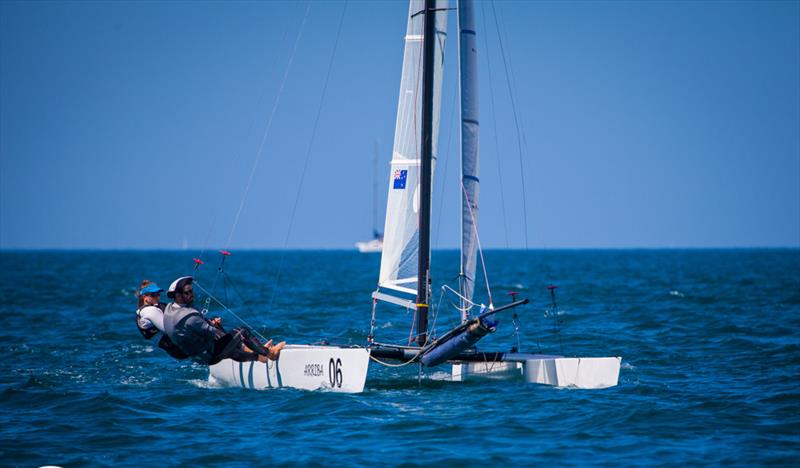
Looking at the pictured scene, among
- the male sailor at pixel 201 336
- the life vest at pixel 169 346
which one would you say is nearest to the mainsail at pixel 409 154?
the male sailor at pixel 201 336

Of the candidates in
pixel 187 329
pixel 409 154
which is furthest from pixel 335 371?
pixel 409 154

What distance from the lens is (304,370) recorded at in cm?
1326

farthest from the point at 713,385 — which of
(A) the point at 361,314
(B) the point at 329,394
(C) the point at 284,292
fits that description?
(C) the point at 284,292

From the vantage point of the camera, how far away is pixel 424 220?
1430 centimetres

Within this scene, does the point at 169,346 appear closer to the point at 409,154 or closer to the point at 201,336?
the point at 201,336

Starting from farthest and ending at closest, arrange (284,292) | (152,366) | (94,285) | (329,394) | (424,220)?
(94,285)
(284,292)
(152,366)
(424,220)
(329,394)

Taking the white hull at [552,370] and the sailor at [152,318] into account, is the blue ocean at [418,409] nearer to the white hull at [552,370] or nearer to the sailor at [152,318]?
the white hull at [552,370]

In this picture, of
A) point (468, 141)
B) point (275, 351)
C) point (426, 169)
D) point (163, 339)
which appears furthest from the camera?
point (468, 141)

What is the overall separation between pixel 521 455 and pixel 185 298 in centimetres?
549

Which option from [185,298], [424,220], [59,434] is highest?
[424,220]

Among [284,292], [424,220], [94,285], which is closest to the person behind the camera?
[424,220]

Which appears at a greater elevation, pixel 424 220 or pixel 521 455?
pixel 424 220

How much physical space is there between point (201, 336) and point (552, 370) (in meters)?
4.89

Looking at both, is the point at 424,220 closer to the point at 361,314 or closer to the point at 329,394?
the point at 329,394
